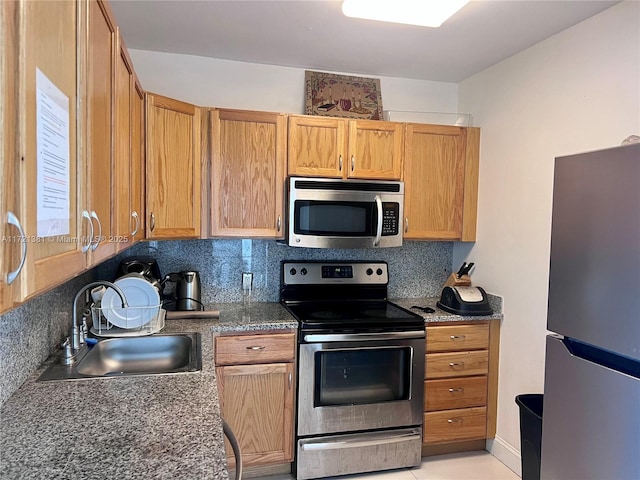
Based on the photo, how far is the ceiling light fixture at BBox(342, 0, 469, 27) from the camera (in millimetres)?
1723

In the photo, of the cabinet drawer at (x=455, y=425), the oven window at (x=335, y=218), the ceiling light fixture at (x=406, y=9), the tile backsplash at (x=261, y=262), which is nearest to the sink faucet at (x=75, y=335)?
the tile backsplash at (x=261, y=262)

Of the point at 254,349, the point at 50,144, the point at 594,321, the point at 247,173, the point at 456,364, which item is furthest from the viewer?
the point at 456,364

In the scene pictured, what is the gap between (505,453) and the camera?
2.66m

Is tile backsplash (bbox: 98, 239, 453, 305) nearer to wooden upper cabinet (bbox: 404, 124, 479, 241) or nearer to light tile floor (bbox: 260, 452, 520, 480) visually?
wooden upper cabinet (bbox: 404, 124, 479, 241)

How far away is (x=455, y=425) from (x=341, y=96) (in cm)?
227

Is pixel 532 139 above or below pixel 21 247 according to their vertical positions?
above

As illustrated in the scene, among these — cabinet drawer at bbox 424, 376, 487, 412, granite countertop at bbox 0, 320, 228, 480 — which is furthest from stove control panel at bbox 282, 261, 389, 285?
granite countertop at bbox 0, 320, 228, 480

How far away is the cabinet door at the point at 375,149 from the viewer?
2725 millimetres

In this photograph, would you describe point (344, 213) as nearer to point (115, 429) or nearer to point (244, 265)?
point (244, 265)

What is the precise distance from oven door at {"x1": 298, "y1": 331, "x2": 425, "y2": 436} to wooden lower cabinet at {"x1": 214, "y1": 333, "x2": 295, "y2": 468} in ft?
0.28

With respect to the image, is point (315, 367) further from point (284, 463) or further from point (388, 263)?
point (388, 263)

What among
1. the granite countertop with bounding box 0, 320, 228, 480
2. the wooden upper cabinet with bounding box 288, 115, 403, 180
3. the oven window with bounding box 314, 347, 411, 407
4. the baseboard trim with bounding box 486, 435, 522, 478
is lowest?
the baseboard trim with bounding box 486, 435, 522, 478

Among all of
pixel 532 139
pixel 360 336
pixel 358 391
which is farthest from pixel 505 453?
pixel 532 139

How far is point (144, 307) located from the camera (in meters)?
2.00
